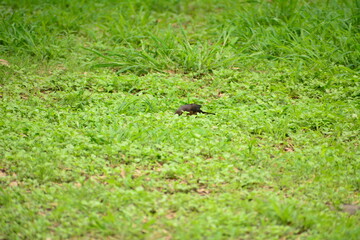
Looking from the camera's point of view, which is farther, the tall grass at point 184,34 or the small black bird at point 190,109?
the tall grass at point 184,34

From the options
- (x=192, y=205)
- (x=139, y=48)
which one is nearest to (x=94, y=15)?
(x=139, y=48)

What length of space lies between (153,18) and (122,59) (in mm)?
1649

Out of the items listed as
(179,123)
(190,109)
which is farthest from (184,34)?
(179,123)

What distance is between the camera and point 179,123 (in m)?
4.34

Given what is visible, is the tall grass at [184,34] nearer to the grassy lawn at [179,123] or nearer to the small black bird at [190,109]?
the grassy lawn at [179,123]

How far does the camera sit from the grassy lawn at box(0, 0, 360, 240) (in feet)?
10.0

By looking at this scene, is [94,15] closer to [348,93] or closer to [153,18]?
[153,18]

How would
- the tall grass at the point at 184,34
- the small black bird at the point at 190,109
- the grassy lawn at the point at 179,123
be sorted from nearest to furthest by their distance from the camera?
the grassy lawn at the point at 179,123, the small black bird at the point at 190,109, the tall grass at the point at 184,34

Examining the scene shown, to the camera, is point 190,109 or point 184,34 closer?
point 190,109

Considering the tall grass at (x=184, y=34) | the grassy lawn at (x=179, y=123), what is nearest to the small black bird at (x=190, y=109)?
the grassy lawn at (x=179, y=123)

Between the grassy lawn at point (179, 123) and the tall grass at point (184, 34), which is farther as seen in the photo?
the tall grass at point (184, 34)

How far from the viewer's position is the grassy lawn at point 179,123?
10.0 ft

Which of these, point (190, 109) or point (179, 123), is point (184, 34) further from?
point (179, 123)

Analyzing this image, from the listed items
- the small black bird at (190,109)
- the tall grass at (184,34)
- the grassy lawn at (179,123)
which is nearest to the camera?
the grassy lawn at (179,123)
